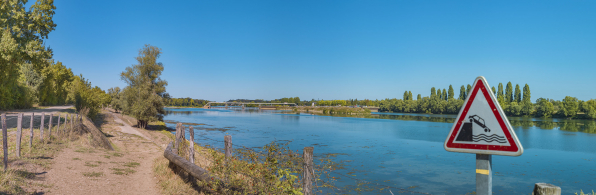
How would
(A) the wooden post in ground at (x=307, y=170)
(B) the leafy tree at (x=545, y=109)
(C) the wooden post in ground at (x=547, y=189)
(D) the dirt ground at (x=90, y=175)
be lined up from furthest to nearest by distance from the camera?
1. (B) the leafy tree at (x=545, y=109)
2. (D) the dirt ground at (x=90, y=175)
3. (A) the wooden post in ground at (x=307, y=170)
4. (C) the wooden post in ground at (x=547, y=189)

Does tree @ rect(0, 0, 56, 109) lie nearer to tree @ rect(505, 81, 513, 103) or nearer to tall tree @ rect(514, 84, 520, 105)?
tree @ rect(505, 81, 513, 103)

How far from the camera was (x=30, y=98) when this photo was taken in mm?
30156

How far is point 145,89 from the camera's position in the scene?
33719 millimetres

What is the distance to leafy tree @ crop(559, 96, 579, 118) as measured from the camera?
74.6 meters

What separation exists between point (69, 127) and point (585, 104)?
328 feet

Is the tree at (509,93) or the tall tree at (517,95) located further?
the tree at (509,93)

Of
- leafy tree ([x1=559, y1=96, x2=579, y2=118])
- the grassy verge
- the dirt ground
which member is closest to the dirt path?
the dirt ground

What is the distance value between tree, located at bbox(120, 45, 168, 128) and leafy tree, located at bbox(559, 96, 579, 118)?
295 ft

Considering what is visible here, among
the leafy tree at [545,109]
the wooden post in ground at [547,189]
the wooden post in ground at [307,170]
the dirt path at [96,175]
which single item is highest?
the leafy tree at [545,109]

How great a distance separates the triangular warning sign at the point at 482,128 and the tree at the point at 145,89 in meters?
35.3

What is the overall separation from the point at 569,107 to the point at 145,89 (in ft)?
302

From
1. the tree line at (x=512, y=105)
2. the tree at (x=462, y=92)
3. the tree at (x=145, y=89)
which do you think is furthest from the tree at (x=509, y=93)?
the tree at (x=145, y=89)

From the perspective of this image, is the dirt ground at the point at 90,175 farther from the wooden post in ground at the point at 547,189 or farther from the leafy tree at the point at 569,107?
the leafy tree at the point at 569,107

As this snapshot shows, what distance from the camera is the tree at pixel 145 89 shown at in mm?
33406
